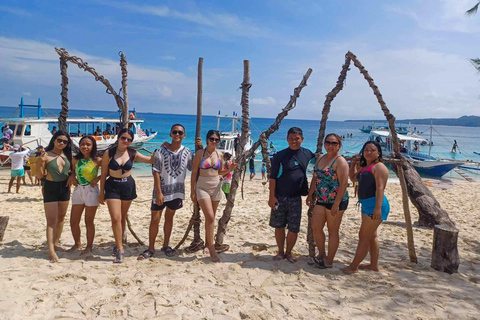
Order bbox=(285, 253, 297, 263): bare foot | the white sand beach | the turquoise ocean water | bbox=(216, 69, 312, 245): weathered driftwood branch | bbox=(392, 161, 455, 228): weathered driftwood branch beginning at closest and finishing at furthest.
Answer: the white sand beach → bbox=(285, 253, 297, 263): bare foot → bbox=(216, 69, 312, 245): weathered driftwood branch → bbox=(392, 161, 455, 228): weathered driftwood branch → the turquoise ocean water

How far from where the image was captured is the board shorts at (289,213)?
421 centimetres

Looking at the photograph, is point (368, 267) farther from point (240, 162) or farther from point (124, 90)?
point (124, 90)

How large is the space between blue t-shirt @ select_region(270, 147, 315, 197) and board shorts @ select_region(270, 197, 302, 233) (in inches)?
3.1

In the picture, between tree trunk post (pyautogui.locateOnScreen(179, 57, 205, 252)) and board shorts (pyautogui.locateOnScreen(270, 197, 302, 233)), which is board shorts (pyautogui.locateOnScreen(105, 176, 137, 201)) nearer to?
tree trunk post (pyautogui.locateOnScreen(179, 57, 205, 252))

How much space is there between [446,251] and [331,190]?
177 centimetres

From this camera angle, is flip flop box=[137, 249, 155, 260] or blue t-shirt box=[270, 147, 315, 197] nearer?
blue t-shirt box=[270, 147, 315, 197]

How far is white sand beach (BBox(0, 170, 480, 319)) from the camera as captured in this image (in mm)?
3152

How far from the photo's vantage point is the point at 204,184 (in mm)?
4312

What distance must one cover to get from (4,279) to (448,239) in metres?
5.28

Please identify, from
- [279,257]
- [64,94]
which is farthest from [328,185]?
[64,94]

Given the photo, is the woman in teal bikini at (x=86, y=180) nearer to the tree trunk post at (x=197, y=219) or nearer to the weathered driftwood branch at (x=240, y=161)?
the tree trunk post at (x=197, y=219)

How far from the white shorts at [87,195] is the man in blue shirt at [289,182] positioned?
2.24 meters

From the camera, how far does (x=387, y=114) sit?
486 cm

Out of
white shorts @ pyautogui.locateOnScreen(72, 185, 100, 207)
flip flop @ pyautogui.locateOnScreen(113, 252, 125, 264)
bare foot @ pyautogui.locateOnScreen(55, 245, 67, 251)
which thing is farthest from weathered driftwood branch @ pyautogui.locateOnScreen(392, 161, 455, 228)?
bare foot @ pyautogui.locateOnScreen(55, 245, 67, 251)
